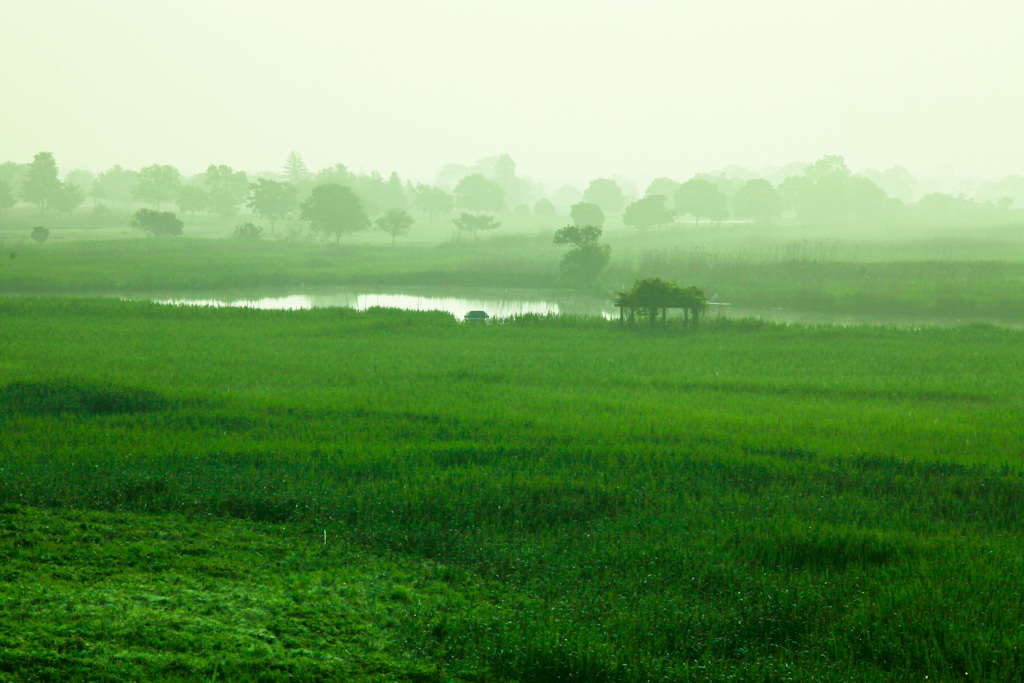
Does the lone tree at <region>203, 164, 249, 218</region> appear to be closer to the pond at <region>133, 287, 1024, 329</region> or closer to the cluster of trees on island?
the cluster of trees on island

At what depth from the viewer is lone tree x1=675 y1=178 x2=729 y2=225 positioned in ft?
344

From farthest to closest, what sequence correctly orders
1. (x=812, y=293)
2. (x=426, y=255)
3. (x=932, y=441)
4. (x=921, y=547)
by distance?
(x=426, y=255) → (x=812, y=293) → (x=932, y=441) → (x=921, y=547)

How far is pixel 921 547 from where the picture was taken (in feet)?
30.5

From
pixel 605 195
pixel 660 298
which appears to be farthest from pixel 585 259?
pixel 605 195

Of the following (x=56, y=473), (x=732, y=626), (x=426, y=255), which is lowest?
(x=732, y=626)

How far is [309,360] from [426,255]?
5105 cm

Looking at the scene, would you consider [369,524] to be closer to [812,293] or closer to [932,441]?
[932,441]

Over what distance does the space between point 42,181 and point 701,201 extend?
90.9m

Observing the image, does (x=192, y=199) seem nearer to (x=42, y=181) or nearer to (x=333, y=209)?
(x=42, y=181)

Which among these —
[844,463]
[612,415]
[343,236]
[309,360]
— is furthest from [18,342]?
[343,236]

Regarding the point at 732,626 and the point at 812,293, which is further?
the point at 812,293

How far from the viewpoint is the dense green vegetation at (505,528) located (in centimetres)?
679

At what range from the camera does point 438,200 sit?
128750 millimetres

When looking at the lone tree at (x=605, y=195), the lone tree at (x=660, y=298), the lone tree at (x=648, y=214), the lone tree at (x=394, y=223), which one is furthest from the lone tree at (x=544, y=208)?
the lone tree at (x=660, y=298)
